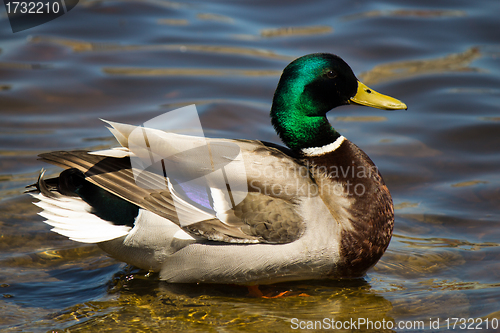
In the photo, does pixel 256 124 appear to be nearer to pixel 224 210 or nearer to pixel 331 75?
pixel 331 75

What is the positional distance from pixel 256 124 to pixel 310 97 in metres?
2.64

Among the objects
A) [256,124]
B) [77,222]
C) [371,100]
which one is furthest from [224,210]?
[256,124]

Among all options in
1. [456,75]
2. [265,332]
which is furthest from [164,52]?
[265,332]

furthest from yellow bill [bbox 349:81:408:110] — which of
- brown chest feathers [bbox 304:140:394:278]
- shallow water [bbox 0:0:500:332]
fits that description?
shallow water [bbox 0:0:500:332]

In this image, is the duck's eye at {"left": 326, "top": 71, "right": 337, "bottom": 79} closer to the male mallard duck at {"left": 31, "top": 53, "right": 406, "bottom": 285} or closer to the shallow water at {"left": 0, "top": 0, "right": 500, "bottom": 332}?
the male mallard duck at {"left": 31, "top": 53, "right": 406, "bottom": 285}

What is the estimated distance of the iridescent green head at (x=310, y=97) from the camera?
12.4 ft

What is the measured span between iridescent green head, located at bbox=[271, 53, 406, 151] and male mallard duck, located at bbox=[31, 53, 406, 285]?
14mm

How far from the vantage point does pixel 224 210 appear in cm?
347

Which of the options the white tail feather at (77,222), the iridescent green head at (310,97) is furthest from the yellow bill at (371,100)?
the white tail feather at (77,222)

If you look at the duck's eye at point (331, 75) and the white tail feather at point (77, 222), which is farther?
the duck's eye at point (331, 75)

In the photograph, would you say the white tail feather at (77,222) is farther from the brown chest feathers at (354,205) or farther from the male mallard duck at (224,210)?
the brown chest feathers at (354,205)

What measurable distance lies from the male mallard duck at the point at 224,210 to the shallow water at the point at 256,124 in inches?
10.4

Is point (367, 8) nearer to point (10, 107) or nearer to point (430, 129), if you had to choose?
point (430, 129)

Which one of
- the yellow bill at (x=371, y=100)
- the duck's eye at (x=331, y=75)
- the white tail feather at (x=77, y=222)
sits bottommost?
the white tail feather at (x=77, y=222)
